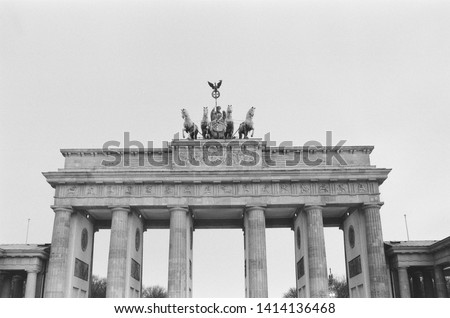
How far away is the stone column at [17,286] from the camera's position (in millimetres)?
37281

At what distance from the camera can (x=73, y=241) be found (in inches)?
1416

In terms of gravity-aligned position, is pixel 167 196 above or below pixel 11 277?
above

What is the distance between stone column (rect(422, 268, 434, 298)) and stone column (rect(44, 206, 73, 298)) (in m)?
27.8

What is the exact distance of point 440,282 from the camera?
3406 centimetres

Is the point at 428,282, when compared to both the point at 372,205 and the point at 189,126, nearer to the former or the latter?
the point at 372,205

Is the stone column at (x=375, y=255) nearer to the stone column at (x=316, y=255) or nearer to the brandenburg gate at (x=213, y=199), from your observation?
the brandenburg gate at (x=213, y=199)

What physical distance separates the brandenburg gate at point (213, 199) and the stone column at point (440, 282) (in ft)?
12.5

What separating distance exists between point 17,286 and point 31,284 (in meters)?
3.98

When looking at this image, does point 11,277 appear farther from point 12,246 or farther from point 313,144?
point 313,144

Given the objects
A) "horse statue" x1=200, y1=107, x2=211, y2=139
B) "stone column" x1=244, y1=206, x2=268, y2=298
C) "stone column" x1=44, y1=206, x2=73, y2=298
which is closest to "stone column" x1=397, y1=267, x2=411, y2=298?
"stone column" x1=244, y1=206, x2=268, y2=298

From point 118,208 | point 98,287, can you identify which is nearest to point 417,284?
point 118,208

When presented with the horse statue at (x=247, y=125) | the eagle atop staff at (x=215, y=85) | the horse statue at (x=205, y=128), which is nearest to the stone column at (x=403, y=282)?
the horse statue at (x=247, y=125)
